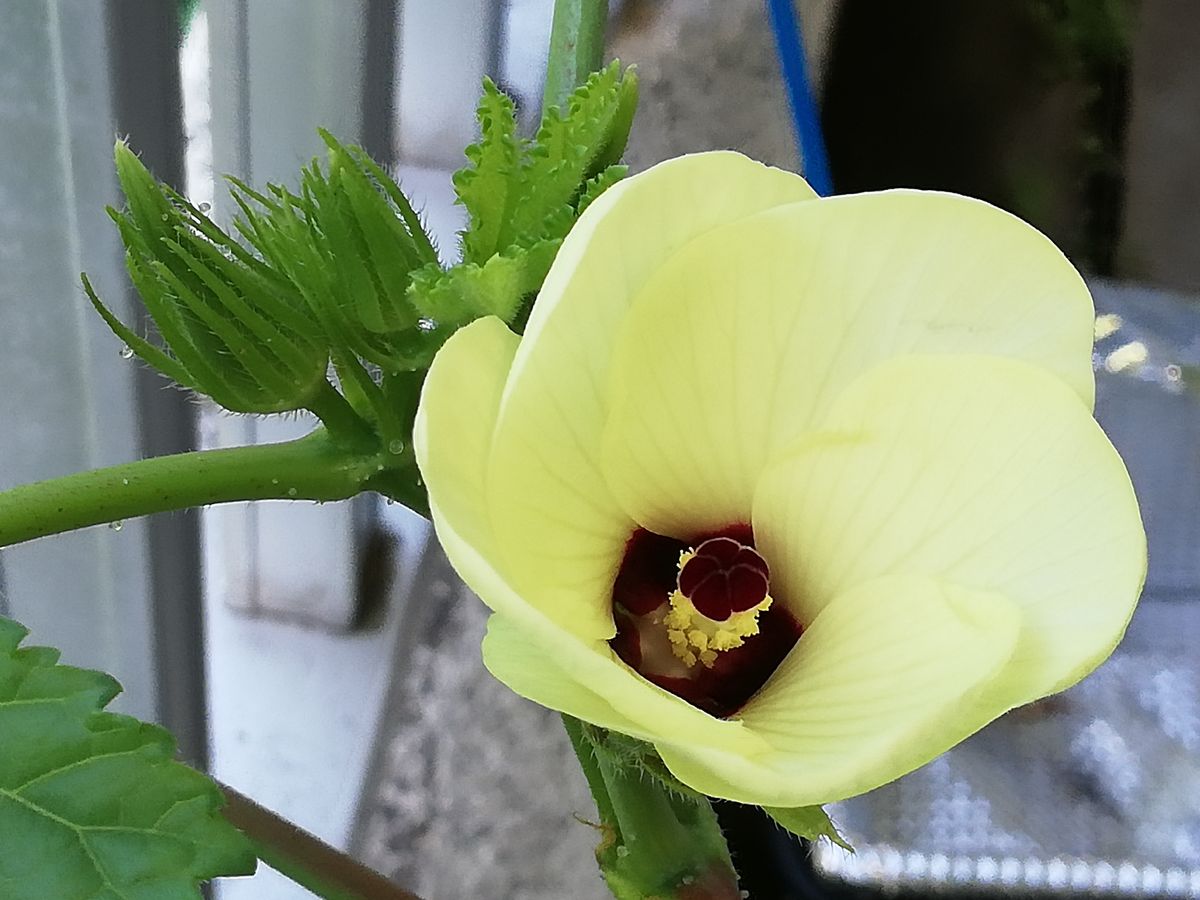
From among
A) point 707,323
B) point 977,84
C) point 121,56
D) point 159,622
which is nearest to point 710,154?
point 707,323

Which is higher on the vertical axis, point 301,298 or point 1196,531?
point 301,298

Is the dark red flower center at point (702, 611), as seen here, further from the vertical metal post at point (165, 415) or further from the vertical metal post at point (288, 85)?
the vertical metal post at point (288, 85)

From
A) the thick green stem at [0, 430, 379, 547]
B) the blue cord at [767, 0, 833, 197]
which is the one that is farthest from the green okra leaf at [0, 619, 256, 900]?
the blue cord at [767, 0, 833, 197]

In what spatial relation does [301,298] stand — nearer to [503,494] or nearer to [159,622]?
[503,494]

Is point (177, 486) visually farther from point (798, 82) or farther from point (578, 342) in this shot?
point (798, 82)

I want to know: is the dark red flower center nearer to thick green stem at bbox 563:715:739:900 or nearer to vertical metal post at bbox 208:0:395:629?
thick green stem at bbox 563:715:739:900

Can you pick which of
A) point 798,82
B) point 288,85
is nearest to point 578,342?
point 798,82
